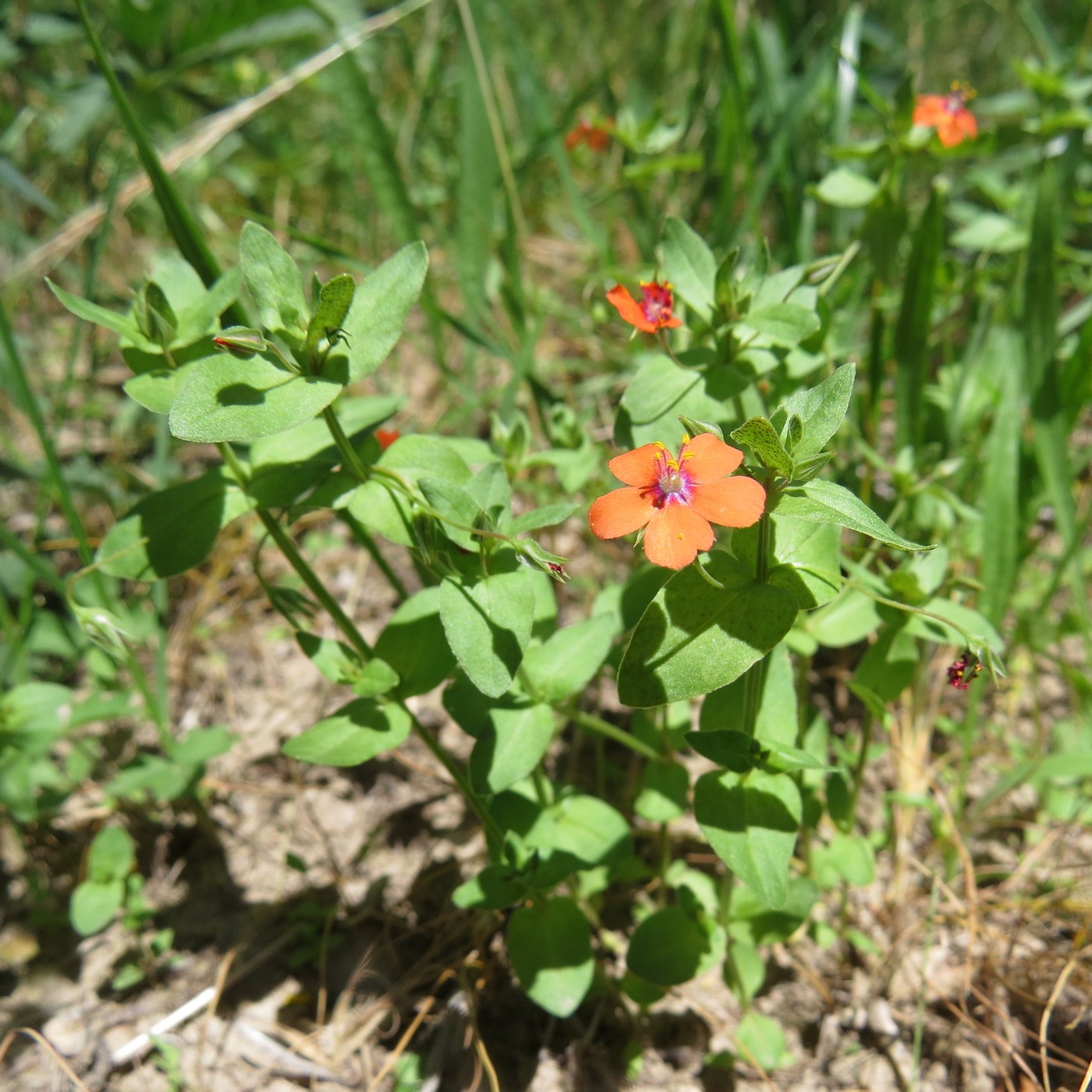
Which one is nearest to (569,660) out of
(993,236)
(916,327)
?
(916,327)

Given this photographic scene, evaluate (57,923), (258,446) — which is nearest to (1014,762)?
(258,446)

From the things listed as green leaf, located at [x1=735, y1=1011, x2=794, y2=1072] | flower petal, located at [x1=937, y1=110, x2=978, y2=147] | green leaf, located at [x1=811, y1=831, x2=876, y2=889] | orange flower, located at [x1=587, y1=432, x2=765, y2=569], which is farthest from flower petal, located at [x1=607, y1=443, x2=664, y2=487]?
flower petal, located at [x1=937, y1=110, x2=978, y2=147]

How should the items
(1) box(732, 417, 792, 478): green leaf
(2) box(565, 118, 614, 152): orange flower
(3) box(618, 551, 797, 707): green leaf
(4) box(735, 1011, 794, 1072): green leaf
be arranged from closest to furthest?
(1) box(732, 417, 792, 478): green leaf, (3) box(618, 551, 797, 707): green leaf, (4) box(735, 1011, 794, 1072): green leaf, (2) box(565, 118, 614, 152): orange flower

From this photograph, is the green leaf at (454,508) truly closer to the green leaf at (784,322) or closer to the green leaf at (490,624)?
the green leaf at (490,624)

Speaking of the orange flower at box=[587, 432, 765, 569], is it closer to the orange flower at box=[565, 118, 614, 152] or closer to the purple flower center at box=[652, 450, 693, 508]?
the purple flower center at box=[652, 450, 693, 508]

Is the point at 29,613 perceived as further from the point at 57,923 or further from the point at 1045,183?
the point at 1045,183
